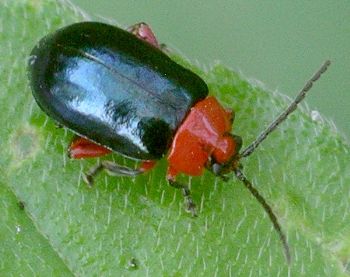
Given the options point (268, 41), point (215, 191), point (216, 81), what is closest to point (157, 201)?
point (215, 191)

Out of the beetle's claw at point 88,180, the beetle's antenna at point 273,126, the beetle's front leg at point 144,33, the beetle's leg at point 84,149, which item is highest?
the beetle's antenna at point 273,126

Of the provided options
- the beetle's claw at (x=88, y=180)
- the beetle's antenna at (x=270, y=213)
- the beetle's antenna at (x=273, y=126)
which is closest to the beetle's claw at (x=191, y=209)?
the beetle's antenna at (x=270, y=213)

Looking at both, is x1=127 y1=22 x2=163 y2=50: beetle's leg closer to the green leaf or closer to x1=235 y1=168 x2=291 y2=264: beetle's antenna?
the green leaf

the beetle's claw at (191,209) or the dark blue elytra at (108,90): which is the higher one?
the dark blue elytra at (108,90)

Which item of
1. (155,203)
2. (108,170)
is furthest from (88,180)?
(155,203)

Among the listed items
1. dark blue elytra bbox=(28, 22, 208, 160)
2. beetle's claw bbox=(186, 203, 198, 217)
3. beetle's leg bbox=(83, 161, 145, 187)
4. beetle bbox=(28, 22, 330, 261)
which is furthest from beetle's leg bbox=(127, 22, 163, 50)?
beetle's claw bbox=(186, 203, 198, 217)

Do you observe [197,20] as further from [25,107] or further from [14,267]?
[14,267]

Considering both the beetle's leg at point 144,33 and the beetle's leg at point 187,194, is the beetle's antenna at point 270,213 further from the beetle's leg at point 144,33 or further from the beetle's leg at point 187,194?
the beetle's leg at point 144,33

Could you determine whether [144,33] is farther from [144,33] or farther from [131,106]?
[131,106]
